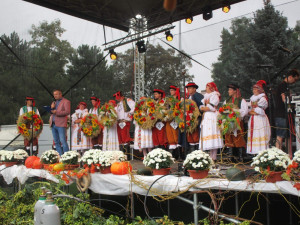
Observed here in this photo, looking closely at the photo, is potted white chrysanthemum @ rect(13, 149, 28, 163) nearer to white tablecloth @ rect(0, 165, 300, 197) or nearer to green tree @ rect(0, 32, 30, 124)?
white tablecloth @ rect(0, 165, 300, 197)

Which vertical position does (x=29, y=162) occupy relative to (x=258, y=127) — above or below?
below

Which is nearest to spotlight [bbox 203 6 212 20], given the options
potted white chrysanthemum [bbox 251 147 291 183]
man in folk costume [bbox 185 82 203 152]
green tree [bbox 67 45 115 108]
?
man in folk costume [bbox 185 82 203 152]

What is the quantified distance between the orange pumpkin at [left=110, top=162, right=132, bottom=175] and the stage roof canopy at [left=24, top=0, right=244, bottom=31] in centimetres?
484

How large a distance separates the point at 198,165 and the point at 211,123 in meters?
2.84

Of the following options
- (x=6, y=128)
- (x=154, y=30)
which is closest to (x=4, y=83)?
(x=6, y=128)

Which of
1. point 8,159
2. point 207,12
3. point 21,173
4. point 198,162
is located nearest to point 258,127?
point 198,162

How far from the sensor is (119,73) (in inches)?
1251

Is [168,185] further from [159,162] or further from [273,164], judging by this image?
[273,164]

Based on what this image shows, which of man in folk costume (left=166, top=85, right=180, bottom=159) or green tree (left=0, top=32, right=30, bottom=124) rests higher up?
green tree (left=0, top=32, right=30, bottom=124)

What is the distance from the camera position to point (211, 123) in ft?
22.2

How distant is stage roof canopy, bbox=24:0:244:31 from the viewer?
9016mm

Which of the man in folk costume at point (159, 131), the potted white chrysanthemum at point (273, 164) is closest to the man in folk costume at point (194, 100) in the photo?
the man in folk costume at point (159, 131)

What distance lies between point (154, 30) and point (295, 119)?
545cm

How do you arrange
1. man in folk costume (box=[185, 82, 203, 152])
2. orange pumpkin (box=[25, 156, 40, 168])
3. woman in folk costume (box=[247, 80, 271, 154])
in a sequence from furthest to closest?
man in folk costume (box=[185, 82, 203, 152]), woman in folk costume (box=[247, 80, 271, 154]), orange pumpkin (box=[25, 156, 40, 168])
